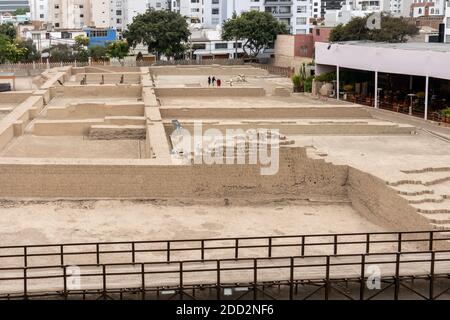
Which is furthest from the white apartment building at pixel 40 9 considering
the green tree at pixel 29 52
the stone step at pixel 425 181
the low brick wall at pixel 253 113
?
the stone step at pixel 425 181

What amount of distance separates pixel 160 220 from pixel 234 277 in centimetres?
463

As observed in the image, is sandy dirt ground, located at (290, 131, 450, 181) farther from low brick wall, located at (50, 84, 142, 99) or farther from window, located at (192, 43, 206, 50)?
window, located at (192, 43, 206, 50)

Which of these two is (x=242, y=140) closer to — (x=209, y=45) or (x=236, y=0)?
(x=209, y=45)

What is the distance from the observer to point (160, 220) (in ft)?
50.6

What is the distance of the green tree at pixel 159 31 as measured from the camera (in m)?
53.5

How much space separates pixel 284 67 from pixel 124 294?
4252 cm

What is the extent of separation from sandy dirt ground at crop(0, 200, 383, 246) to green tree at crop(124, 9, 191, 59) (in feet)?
125

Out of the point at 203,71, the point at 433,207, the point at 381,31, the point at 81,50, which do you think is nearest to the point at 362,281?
the point at 433,207

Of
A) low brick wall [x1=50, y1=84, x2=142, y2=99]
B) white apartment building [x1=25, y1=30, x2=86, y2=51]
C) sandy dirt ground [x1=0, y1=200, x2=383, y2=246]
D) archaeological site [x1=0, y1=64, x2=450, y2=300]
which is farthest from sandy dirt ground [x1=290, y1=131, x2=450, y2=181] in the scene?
white apartment building [x1=25, y1=30, x2=86, y2=51]

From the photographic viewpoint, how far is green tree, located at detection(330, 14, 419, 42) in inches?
1528

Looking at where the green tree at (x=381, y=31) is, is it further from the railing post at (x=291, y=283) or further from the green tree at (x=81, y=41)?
the railing post at (x=291, y=283)

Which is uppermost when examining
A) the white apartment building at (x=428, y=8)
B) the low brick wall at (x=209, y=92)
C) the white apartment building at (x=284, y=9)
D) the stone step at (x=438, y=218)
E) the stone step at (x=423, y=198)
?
the white apartment building at (x=428, y=8)

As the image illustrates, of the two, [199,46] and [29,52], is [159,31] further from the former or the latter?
[29,52]

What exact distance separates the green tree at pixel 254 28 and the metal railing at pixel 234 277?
43.2 metres
